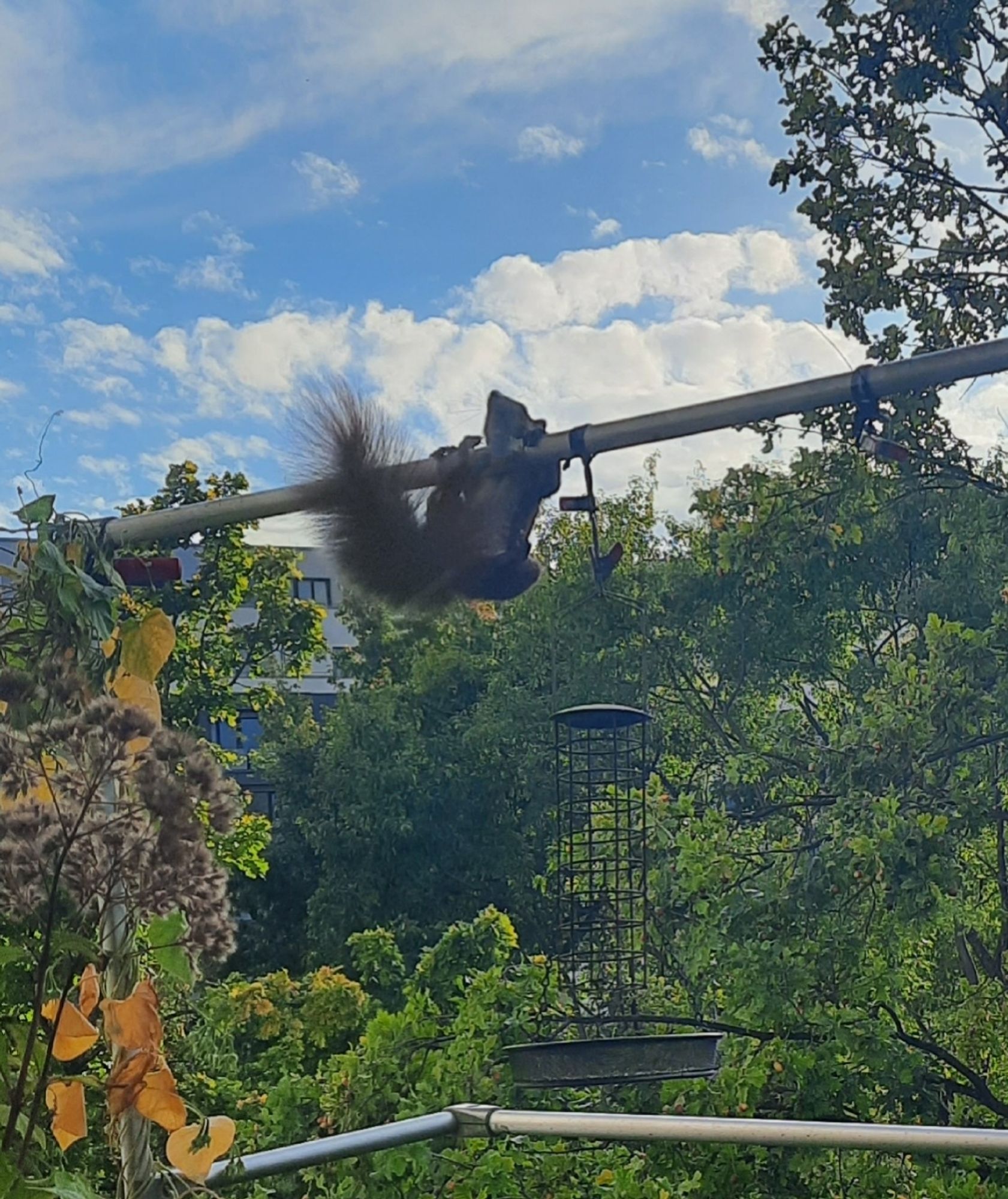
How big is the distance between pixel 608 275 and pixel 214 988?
314 centimetres

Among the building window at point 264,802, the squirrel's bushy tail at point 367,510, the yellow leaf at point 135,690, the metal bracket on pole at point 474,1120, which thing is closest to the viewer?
the yellow leaf at point 135,690

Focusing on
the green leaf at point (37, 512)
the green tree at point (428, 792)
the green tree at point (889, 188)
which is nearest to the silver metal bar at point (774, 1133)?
the green leaf at point (37, 512)

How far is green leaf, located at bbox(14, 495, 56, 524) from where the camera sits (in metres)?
0.84

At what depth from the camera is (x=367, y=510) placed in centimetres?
102

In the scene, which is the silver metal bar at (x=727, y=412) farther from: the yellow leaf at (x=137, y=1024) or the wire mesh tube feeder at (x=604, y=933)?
the wire mesh tube feeder at (x=604, y=933)

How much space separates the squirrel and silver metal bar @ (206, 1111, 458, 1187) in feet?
1.50

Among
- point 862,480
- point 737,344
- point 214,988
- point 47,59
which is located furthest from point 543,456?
point 737,344

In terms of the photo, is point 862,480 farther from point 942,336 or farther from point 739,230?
point 739,230

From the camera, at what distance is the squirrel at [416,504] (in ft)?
3.35

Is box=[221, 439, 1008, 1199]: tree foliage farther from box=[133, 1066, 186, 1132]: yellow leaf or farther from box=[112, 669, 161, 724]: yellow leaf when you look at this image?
box=[133, 1066, 186, 1132]: yellow leaf

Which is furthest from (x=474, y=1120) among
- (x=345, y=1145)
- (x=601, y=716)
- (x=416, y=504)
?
(x=601, y=716)

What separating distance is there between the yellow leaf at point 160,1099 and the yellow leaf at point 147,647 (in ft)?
0.83

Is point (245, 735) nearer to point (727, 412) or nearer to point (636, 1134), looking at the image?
point (636, 1134)

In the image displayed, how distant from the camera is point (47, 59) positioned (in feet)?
5.47
